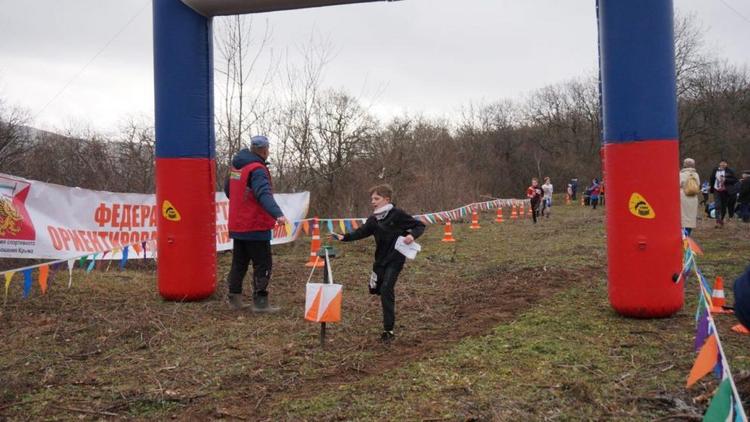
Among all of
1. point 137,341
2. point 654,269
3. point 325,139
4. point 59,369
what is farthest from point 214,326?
point 325,139

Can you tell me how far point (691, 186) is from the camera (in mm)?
12109

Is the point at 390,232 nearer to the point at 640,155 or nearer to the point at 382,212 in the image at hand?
the point at 382,212

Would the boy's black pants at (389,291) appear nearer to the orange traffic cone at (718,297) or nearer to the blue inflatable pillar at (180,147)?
the blue inflatable pillar at (180,147)

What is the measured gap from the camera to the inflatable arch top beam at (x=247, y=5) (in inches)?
285

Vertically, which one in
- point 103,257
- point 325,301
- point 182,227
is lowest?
point 325,301

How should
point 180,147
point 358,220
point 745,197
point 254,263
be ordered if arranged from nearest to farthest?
1. point 254,263
2. point 180,147
3. point 358,220
4. point 745,197

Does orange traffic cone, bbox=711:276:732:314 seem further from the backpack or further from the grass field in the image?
Result: the backpack

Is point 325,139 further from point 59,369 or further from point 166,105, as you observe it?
point 59,369

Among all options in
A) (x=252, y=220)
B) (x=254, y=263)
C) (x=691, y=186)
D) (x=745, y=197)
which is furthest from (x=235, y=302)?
(x=745, y=197)

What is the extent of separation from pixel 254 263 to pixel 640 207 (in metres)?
4.45

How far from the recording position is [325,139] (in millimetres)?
26641

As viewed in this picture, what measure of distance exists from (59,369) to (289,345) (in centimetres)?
199

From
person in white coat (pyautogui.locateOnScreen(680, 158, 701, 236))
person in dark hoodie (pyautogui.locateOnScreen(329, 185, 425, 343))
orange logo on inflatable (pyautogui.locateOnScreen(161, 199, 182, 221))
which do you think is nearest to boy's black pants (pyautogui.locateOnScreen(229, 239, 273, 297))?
orange logo on inflatable (pyautogui.locateOnScreen(161, 199, 182, 221))

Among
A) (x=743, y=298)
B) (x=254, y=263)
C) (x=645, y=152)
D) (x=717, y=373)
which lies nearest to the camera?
(x=743, y=298)
